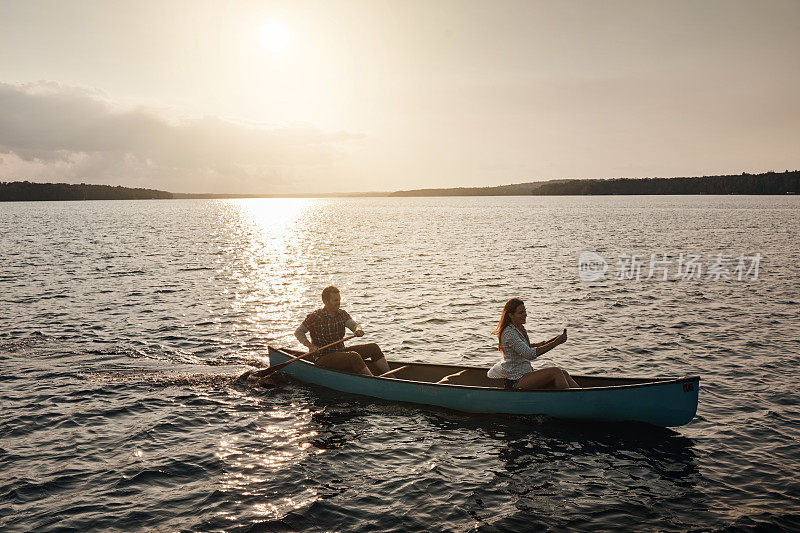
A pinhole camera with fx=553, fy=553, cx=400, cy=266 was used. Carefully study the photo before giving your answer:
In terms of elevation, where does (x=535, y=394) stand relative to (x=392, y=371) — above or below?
above

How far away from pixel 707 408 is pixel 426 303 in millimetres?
14651

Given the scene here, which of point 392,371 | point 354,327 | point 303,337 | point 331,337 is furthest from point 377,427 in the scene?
point 303,337

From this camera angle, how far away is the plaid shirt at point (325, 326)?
13.6m

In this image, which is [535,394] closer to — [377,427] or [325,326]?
[377,427]

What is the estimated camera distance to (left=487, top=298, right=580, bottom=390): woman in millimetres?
10930

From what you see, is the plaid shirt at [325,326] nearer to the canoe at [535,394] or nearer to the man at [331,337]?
the man at [331,337]

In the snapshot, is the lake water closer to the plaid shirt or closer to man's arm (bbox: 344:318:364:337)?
the plaid shirt

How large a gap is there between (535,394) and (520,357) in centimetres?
81

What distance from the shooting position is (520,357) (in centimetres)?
1151

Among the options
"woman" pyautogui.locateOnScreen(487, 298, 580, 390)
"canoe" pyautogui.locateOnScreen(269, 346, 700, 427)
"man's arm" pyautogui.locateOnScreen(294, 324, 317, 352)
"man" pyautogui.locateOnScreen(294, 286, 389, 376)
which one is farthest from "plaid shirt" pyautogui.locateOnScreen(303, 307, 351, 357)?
"woman" pyautogui.locateOnScreen(487, 298, 580, 390)

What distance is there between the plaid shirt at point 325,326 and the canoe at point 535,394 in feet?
2.52

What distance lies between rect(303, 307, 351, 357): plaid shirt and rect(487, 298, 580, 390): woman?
3968 mm

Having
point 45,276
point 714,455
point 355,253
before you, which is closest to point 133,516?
point 714,455

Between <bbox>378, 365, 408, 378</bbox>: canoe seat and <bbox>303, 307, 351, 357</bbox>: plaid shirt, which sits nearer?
<bbox>303, 307, 351, 357</bbox>: plaid shirt
